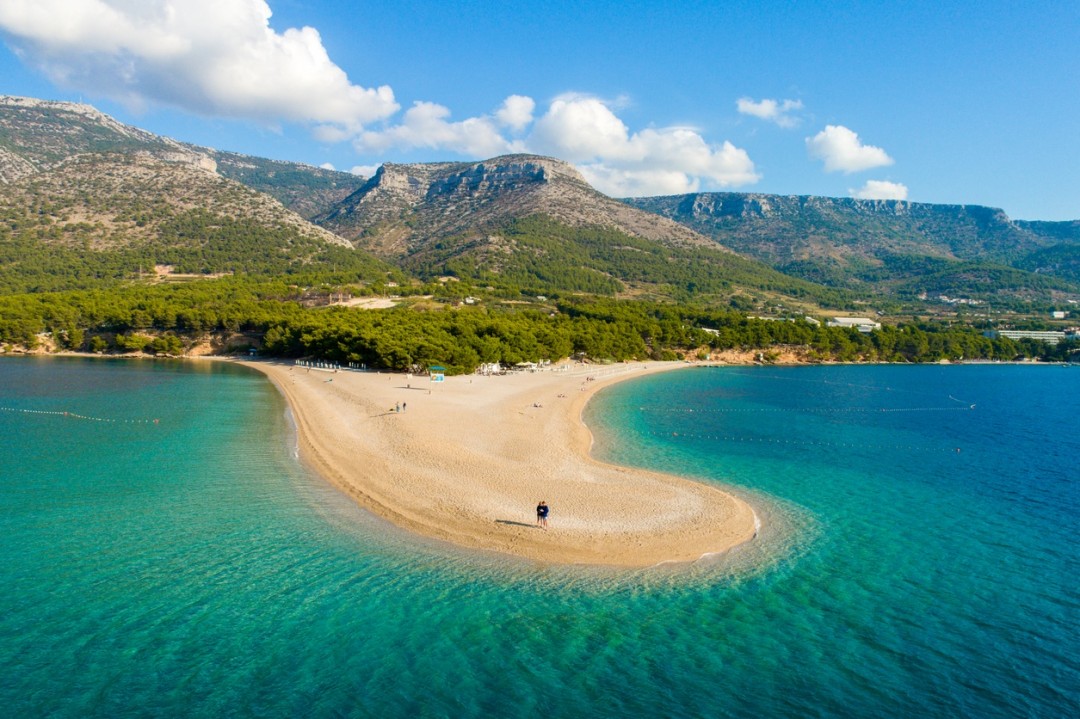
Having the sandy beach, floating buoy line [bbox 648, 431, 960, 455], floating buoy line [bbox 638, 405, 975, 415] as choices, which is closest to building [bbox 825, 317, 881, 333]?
floating buoy line [bbox 638, 405, 975, 415]

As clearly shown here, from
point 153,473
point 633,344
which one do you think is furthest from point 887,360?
point 153,473

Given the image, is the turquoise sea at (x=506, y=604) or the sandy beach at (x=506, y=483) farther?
the sandy beach at (x=506, y=483)

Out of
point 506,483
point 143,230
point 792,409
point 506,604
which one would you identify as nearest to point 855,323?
point 792,409

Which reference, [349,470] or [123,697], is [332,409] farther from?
[123,697]

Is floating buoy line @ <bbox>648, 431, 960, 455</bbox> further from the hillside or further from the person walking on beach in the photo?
the hillside

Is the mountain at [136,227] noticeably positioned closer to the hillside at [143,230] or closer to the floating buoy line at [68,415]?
the hillside at [143,230]

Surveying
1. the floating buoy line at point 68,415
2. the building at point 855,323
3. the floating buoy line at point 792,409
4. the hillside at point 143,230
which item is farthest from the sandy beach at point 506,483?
the building at point 855,323
